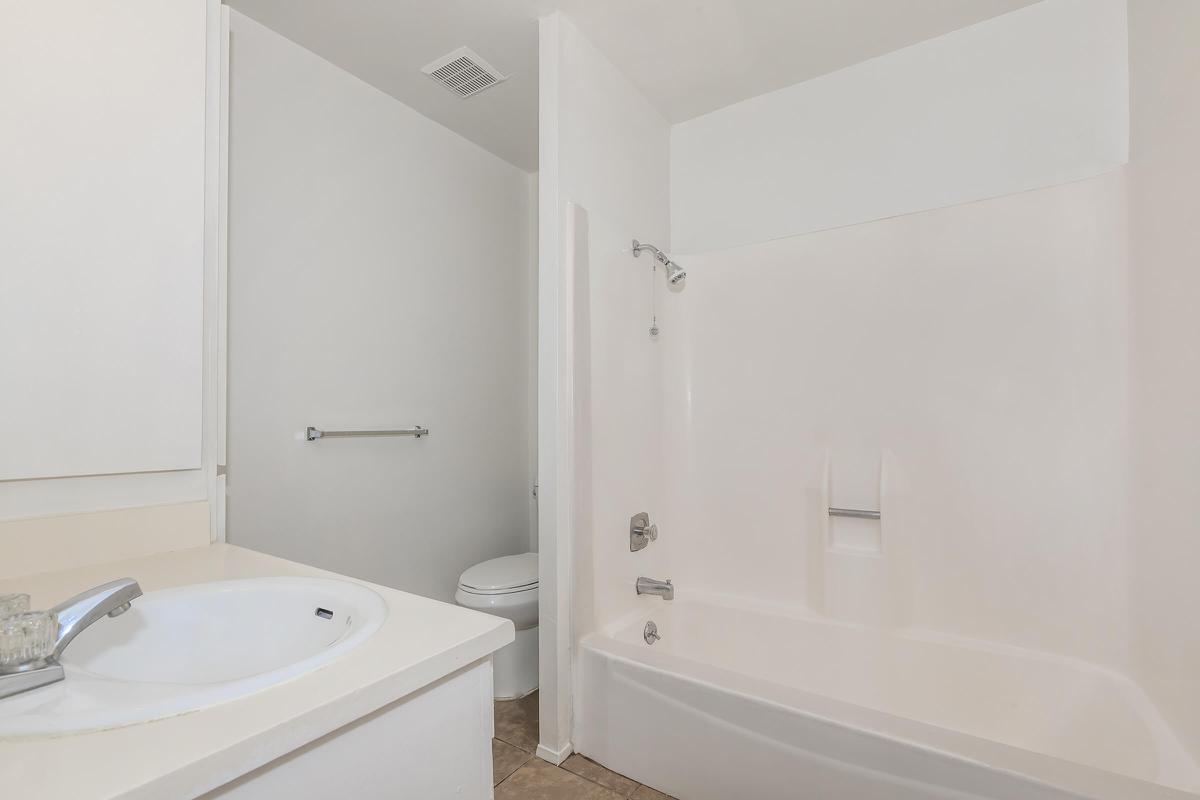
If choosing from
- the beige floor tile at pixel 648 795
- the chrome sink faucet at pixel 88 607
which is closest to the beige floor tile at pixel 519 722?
the beige floor tile at pixel 648 795

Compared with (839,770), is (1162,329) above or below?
above

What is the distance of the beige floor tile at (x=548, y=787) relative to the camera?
5.28ft

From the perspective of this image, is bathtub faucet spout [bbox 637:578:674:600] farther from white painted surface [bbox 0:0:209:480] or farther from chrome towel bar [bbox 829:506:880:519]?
white painted surface [bbox 0:0:209:480]

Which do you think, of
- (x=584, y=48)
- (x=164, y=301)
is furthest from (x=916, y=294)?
(x=164, y=301)

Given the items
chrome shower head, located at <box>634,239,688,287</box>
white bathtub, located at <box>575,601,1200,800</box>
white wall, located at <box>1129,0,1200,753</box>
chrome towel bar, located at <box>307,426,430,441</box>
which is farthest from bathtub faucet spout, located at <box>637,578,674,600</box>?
white wall, located at <box>1129,0,1200,753</box>

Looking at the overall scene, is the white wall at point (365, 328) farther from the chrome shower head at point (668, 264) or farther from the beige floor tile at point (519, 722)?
the chrome shower head at point (668, 264)

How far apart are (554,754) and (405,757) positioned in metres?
1.31

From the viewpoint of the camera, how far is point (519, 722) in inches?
79.7

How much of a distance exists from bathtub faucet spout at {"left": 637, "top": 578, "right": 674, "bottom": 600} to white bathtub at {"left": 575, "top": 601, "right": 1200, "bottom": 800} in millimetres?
101

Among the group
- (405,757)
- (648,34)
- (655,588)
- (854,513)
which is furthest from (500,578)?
(648,34)

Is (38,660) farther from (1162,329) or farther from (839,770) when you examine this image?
(1162,329)

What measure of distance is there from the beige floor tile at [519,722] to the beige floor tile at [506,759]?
2 centimetres

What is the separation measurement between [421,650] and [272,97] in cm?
206

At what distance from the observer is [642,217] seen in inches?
91.0
